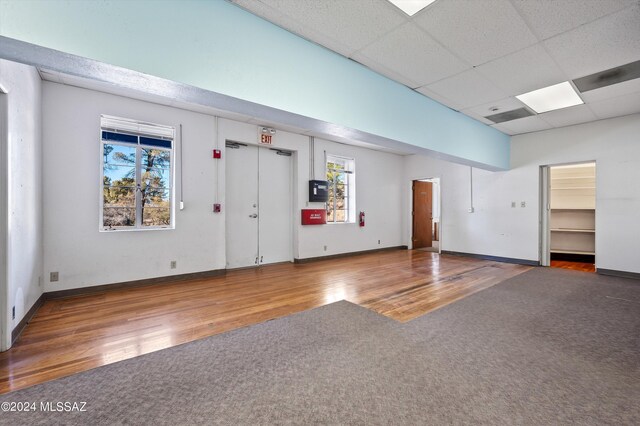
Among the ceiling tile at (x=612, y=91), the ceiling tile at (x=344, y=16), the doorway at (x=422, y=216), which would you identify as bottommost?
the doorway at (x=422, y=216)

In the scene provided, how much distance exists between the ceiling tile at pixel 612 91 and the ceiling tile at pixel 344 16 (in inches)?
139

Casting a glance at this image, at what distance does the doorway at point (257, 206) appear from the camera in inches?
212

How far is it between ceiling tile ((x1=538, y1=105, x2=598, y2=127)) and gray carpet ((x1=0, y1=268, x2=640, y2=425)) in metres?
3.47

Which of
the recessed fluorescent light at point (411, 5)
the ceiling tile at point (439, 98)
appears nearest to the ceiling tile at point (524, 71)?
the ceiling tile at point (439, 98)

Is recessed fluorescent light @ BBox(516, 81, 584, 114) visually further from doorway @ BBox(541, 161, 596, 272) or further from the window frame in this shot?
the window frame

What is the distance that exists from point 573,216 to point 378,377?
770cm

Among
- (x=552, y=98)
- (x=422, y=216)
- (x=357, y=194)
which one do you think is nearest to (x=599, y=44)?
(x=552, y=98)

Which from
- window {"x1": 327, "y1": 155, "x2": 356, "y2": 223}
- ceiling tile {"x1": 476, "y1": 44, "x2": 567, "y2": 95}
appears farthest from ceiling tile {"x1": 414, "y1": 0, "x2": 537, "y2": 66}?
window {"x1": 327, "y1": 155, "x2": 356, "y2": 223}

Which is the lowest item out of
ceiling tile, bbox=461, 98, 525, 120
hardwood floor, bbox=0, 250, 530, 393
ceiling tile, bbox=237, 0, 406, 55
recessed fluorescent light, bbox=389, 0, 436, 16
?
hardwood floor, bbox=0, 250, 530, 393

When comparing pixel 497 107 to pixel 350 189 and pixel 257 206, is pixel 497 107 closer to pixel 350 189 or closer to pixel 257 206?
pixel 350 189

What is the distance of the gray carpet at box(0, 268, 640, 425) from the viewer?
5.13 ft

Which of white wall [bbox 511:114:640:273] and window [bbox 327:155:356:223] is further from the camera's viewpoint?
window [bbox 327:155:356:223]

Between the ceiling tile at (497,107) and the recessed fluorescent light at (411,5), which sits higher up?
the ceiling tile at (497,107)

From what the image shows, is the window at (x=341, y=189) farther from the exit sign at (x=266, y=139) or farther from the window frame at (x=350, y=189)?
the exit sign at (x=266, y=139)
